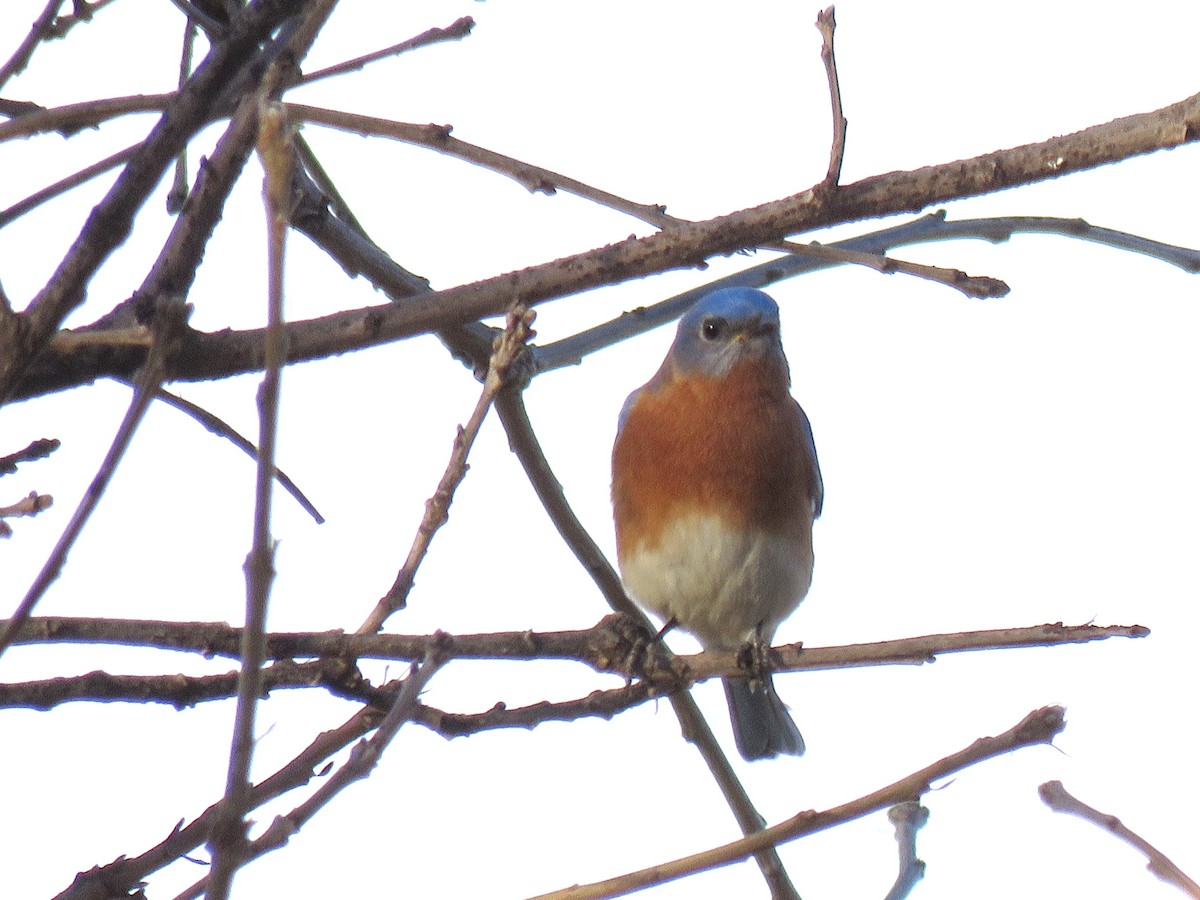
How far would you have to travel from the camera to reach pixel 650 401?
22.2 feet

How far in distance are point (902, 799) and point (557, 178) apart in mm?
1322

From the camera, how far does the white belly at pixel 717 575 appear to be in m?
6.28

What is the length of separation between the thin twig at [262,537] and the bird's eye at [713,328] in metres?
5.13

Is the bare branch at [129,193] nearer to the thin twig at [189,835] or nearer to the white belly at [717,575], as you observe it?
the thin twig at [189,835]

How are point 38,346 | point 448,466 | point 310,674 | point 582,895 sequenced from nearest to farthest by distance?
1. point 582,895
2. point 38,346
3. point 448,466
4. point 310,674

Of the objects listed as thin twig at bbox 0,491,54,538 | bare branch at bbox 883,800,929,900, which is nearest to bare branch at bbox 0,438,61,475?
thin twig at bbox 0,491,54,538

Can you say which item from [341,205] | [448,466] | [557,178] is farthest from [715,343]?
[448,466]

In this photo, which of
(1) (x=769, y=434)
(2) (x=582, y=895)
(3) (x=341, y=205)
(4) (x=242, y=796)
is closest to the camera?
(4) (x=242, y=796)

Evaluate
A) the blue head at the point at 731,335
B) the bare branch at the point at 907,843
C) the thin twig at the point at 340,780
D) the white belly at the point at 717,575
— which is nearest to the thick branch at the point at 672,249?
the thin twig at the point at 340,780

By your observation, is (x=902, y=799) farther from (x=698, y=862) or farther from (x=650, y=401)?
(x=650, y=401)

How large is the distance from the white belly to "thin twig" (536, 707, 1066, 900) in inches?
166

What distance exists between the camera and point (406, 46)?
272 cm

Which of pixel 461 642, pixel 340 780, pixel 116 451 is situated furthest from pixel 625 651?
pixel 116 451

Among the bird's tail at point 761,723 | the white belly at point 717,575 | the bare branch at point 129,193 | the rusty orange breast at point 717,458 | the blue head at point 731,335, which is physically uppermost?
the blue head at point 731,335
